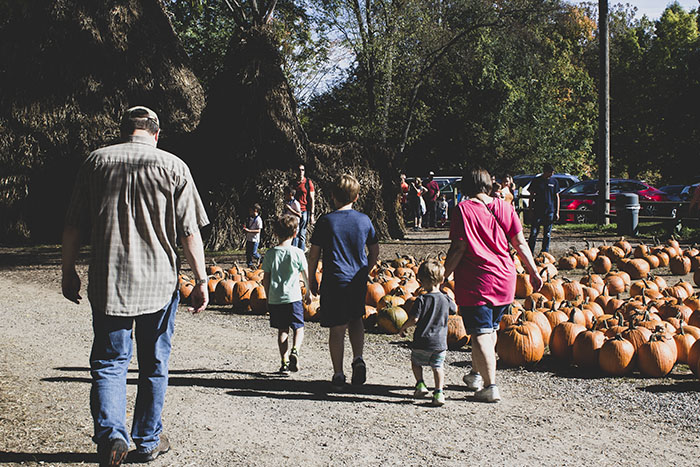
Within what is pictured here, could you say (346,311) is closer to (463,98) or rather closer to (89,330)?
(89,330)

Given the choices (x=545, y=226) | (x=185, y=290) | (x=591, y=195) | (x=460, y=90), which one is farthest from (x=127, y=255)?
(x=460, y=90)

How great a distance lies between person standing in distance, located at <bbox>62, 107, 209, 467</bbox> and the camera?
3887mm

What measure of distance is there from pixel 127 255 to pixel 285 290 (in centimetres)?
265

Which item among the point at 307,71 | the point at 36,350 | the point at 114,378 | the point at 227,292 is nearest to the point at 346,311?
the point at 114,378

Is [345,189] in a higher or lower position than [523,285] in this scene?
higher

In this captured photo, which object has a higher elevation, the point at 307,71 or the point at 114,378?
the point at 307,71

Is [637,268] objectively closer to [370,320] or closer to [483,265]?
[370,320]

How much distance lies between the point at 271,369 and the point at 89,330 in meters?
2.92

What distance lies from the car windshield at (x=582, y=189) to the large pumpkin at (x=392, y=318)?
23.7m

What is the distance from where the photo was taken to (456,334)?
24.3ft

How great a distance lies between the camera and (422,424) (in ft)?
16.3

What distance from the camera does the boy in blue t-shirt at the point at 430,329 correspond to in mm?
5402

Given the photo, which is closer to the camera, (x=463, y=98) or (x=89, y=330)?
(x=89, y=330)

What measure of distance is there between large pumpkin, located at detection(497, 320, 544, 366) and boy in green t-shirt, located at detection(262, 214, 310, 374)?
1.87 metres
